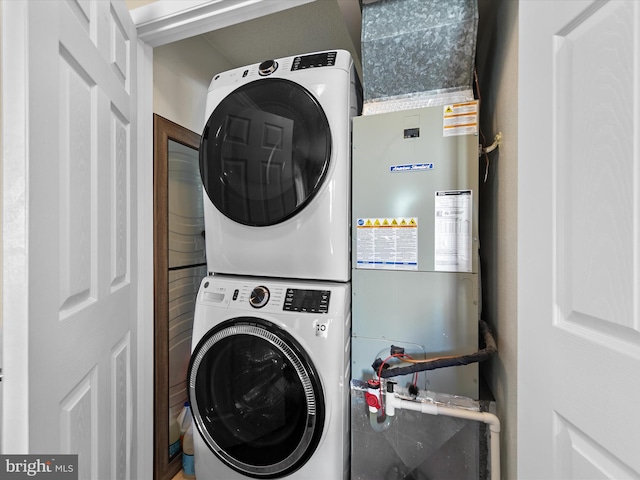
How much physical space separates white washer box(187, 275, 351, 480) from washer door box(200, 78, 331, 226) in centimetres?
36

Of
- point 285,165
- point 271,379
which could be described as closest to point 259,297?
point 271,379

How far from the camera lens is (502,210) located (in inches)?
40.9

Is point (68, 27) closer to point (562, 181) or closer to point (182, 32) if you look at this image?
point (182, 32)

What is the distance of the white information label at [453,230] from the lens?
3.44 ft

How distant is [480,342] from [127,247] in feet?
4.85

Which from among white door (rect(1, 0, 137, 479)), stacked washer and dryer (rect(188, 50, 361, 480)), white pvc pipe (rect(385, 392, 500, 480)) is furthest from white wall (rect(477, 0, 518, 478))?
white door (rect(1, 0, 137, 479))

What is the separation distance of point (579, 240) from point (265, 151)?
3.51 ft

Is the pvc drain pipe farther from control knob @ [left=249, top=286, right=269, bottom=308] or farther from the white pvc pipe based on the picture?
control knob @ [left=249, top=286, right=269, bottom=308]

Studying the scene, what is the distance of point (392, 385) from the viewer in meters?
1.07

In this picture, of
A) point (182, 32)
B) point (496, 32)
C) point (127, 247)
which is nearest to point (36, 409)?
point (127, 247)

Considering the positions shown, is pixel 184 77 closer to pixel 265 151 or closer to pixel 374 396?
pixel 265 151

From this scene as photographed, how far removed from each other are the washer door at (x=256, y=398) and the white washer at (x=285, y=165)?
30 cm

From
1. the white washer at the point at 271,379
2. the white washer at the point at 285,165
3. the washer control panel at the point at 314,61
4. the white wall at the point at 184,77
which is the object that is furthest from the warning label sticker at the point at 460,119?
the white wall at the point at 184,77

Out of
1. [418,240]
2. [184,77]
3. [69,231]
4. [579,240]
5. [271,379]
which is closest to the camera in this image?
[579,240]
